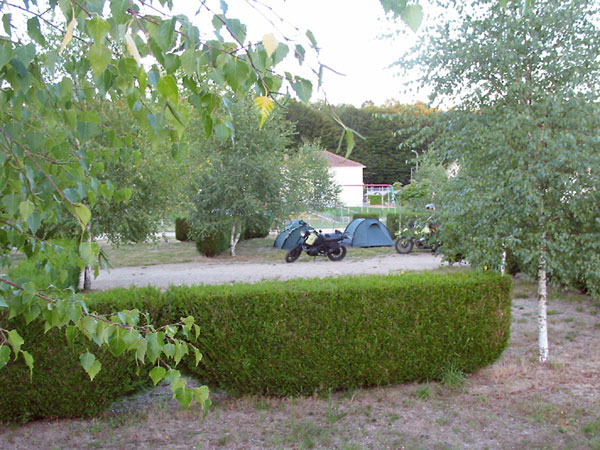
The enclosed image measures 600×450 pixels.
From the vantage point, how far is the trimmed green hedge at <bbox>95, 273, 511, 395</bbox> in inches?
171

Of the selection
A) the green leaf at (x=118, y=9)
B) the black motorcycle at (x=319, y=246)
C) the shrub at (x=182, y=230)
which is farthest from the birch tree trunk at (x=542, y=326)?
the shrub at (x=182, y=230)

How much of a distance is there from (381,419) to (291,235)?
1406cm

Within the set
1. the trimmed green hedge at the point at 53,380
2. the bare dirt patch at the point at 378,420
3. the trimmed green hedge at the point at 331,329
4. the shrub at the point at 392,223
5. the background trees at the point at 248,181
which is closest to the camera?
the bare dirt patch at the point at 378,420

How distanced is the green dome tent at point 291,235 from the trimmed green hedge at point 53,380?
1345cm

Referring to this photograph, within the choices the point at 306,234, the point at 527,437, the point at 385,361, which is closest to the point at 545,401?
the point at 527,437

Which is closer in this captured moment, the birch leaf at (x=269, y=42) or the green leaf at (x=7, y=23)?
the birch leaf at (x=269, y=42)

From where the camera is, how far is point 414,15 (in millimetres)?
1289

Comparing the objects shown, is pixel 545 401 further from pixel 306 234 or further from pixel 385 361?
pixel 306 234

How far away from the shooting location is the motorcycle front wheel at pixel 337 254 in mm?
14938

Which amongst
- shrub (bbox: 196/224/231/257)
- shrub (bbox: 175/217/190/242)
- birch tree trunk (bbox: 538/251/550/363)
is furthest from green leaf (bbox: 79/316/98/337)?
shrub (bbox: 175/217/190/242)

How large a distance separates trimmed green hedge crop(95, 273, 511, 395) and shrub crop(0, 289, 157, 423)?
448 millimetres

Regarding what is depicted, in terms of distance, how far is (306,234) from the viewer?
49.6ft

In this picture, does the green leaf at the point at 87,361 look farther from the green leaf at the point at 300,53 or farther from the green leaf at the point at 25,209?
the green leaf at the point at 300,53

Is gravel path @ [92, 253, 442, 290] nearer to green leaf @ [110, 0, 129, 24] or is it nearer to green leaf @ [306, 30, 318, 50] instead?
green leaf @ [306, 30, 318, 50]
